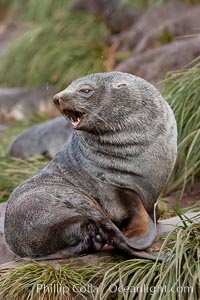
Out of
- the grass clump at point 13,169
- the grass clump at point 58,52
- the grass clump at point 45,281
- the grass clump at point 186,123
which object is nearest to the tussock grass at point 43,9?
the grass clump at point 58,52

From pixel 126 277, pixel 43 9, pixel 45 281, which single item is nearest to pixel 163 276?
pixel 126 277

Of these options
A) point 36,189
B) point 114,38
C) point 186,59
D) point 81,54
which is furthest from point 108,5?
point 36,189

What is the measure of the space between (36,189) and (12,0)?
464 inches

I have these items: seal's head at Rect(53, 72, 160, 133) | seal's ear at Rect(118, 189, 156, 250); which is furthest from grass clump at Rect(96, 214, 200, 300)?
seal's head at Rect(53, 72, 160, 133)

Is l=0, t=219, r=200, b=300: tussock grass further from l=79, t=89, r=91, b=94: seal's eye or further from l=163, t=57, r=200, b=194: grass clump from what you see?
l=163, t=57, r=200, b=194: grass clump

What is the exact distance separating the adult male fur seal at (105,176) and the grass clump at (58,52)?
6.70 m

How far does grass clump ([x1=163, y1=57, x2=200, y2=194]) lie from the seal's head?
1597mm

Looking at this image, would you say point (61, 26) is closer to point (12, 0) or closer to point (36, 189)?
point (12, 0)

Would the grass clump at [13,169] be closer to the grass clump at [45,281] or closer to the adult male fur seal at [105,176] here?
the adult male fur seal at [105,176]

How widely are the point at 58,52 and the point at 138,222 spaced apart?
7827 millimetres

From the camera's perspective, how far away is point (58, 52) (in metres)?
12.1

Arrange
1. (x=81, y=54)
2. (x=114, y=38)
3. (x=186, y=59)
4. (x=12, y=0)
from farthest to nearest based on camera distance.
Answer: (x=12, y=0), (x=114, y=38), (x=81, y=54), (x=186, y=59)

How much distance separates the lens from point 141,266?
4.41 meters

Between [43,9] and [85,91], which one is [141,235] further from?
[43,9]
